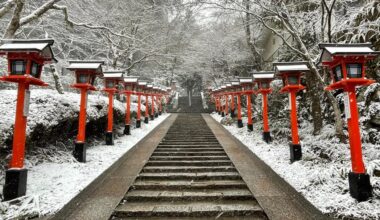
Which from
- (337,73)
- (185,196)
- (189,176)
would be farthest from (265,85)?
(185,196)

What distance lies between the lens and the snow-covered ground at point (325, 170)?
14.0ft

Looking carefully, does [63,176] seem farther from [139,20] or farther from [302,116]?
[139,20]

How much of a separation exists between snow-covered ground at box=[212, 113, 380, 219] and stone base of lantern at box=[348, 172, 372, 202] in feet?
0.29

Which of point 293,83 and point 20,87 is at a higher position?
point 293,83

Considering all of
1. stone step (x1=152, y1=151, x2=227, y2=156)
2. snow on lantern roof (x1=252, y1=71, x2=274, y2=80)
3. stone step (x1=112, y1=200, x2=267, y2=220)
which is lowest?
stone step (x1=112, y1=200, x2=267, y2=220)

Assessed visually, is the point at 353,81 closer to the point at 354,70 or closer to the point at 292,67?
the point at 354,70

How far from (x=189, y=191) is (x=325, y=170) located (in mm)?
3048

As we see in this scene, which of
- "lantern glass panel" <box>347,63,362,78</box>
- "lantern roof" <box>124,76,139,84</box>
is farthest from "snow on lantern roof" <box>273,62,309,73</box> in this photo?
"lantern roof" <box>124,76,139,84</box>

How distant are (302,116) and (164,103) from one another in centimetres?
1920

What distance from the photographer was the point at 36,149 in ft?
21.3

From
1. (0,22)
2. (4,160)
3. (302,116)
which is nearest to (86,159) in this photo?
(4,160)

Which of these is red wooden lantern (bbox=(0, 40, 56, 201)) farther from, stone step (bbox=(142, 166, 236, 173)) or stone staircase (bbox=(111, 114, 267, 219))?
stone step (bbox=(142, 166, 236, 173))

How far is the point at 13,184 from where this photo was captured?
4641 mm

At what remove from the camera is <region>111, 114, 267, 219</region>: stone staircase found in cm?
430
